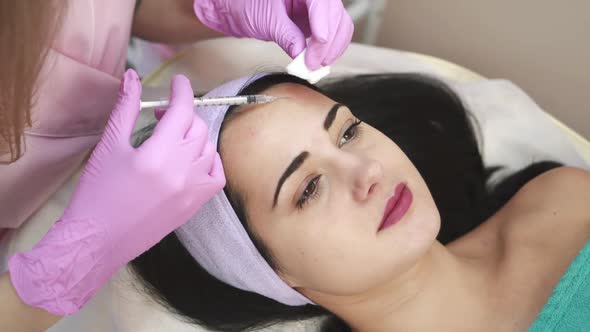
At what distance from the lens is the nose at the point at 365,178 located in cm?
89

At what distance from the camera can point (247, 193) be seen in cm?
93

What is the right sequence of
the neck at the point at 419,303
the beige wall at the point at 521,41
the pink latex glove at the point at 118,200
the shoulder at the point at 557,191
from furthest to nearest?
the beige wall at the point at 521,41
the shoulder at the point at 557,191
the neck at the point at 419,303
the pink latex glove at the point at 118,200

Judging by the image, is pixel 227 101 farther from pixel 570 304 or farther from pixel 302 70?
pixel 570 304

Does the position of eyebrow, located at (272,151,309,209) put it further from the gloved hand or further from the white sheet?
the white sheet

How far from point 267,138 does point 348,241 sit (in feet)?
0.67

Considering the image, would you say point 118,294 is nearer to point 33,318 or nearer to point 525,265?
point 33,318

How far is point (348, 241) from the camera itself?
2.93 ft

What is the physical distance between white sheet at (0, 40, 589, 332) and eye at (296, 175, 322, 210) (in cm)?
38

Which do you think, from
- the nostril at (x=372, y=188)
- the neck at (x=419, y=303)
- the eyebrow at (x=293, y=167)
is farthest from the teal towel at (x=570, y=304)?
the eyebrow at (x=293, y=167)

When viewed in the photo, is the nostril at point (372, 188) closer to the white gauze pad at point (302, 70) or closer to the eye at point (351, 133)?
the eye at point (351, 133)

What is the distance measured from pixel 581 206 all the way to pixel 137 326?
2.97 feet

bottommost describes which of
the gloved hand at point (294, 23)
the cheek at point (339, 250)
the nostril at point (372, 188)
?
the cheek at point (339, 250)

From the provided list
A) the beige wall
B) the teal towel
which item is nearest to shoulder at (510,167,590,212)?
the teal towel

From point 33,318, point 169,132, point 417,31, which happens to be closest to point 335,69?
point 417,31
